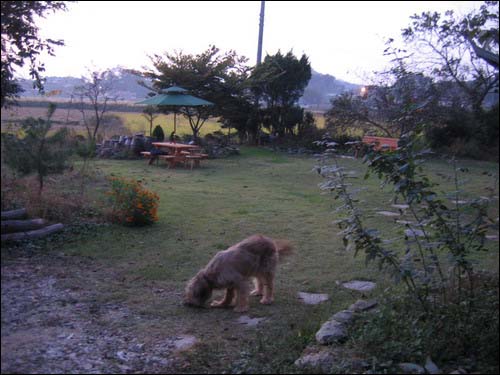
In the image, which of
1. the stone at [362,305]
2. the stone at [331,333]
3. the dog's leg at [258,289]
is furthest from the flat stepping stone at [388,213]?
the stone at [331,333]

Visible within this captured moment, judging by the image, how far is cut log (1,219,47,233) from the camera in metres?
6.93

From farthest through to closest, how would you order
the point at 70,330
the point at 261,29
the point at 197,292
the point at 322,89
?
1. the point at 322,89
2. the point at 261,29
3. the point at 197,292
4. the point at 70,330

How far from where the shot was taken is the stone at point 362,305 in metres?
5.26

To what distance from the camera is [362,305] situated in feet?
17.6

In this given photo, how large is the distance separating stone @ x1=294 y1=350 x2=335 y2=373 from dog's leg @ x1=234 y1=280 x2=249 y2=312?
5.25 ft

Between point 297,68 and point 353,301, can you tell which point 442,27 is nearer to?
point 297,68

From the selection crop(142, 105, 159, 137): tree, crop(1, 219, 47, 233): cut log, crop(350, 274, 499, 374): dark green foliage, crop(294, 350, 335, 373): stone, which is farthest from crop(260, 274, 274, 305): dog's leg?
crop(142, 105, 159, 137): tree

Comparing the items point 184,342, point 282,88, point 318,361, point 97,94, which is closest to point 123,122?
point 97,94

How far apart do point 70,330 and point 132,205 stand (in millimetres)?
4669

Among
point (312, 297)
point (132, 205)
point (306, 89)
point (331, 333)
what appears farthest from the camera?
point (306, 89)

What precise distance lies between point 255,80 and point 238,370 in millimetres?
22883

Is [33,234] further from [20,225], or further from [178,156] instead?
[178,156]

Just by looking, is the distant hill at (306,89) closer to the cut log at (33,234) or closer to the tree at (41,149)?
the tree at (41,149)

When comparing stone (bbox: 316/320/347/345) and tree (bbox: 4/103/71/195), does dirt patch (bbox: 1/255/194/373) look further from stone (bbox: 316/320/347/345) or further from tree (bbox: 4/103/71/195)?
tree (bbox: 4/103/71/195)
